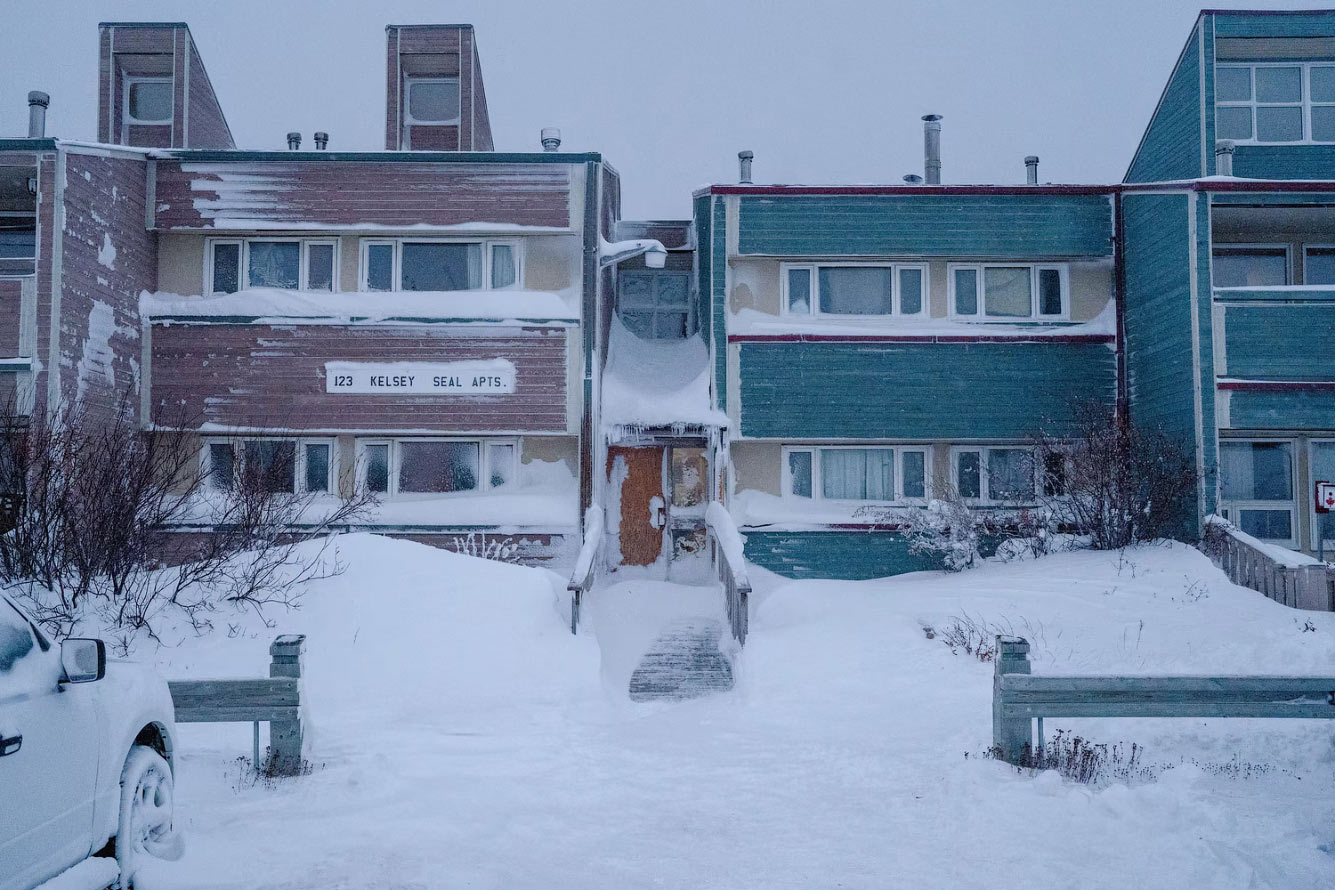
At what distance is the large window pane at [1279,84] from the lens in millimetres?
17672

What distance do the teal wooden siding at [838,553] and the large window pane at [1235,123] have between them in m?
9.41

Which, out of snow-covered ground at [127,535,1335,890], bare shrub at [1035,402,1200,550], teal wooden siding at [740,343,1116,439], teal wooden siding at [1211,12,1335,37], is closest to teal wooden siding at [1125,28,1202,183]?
teal wooden siding at [1211,12,1335,37]

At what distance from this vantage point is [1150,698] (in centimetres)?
665

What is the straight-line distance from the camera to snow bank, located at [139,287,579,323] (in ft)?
54.6

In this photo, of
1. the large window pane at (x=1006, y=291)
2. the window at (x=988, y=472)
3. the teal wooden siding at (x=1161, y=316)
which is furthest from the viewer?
the large window pane at (x=1006, y=291)

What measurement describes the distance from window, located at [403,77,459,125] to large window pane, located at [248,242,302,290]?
4699 millimetres

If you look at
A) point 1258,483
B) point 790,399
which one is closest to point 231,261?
point 790,399

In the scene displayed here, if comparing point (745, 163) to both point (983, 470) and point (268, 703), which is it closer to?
point (983, 470)

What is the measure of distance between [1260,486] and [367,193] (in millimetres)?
15804

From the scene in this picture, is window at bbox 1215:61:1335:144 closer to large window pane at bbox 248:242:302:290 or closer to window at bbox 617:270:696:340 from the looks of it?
window at bbox 617:270:696:340

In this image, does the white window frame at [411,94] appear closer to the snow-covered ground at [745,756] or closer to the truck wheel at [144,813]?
the snow-covered ground at [745,756]

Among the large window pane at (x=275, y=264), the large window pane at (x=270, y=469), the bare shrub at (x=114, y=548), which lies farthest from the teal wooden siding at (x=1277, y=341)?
the large window pane at (x=275, y=264)

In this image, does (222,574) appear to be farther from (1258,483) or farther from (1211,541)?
(1258,483)

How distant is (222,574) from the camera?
10.6 meters
